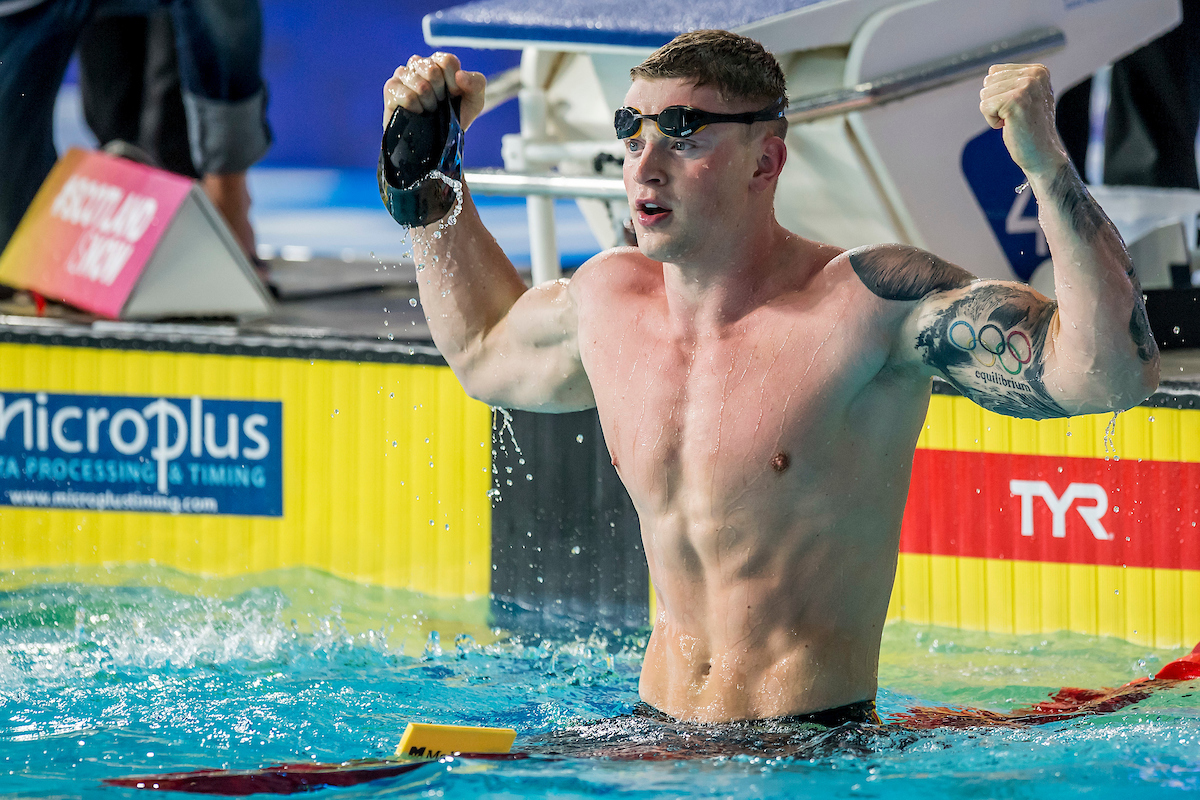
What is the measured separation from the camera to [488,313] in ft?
8.30

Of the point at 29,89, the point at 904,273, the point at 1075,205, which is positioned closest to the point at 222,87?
the point at 29,89

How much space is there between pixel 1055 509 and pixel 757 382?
5.42 feet

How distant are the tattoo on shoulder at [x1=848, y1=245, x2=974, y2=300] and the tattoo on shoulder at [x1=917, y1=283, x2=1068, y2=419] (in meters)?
0.05

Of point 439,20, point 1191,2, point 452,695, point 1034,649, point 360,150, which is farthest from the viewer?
point 360,150

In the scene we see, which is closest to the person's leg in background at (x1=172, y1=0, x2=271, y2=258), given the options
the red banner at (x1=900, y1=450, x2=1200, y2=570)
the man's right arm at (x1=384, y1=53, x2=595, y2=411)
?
the red banner at (x1=900, y1=450, x2=1200, y2=570)

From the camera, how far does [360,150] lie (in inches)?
413

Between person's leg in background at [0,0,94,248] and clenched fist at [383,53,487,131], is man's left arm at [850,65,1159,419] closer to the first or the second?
clenched fist at [383,53,487,131]

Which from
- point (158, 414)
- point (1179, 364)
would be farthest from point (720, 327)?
point (158, 414)

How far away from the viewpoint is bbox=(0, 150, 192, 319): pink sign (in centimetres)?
439

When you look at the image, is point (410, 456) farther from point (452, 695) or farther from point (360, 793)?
point (360, 793)

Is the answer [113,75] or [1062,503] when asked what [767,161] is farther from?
[113,75]

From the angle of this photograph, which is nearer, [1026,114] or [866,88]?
[1026,114]

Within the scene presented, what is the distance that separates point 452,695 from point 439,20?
5.76ft

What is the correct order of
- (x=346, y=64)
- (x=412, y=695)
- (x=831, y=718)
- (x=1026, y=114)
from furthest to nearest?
(x=346, y=64)
(x=412, y=695)
(x=831, y=718)
(x=1026, y=114)
